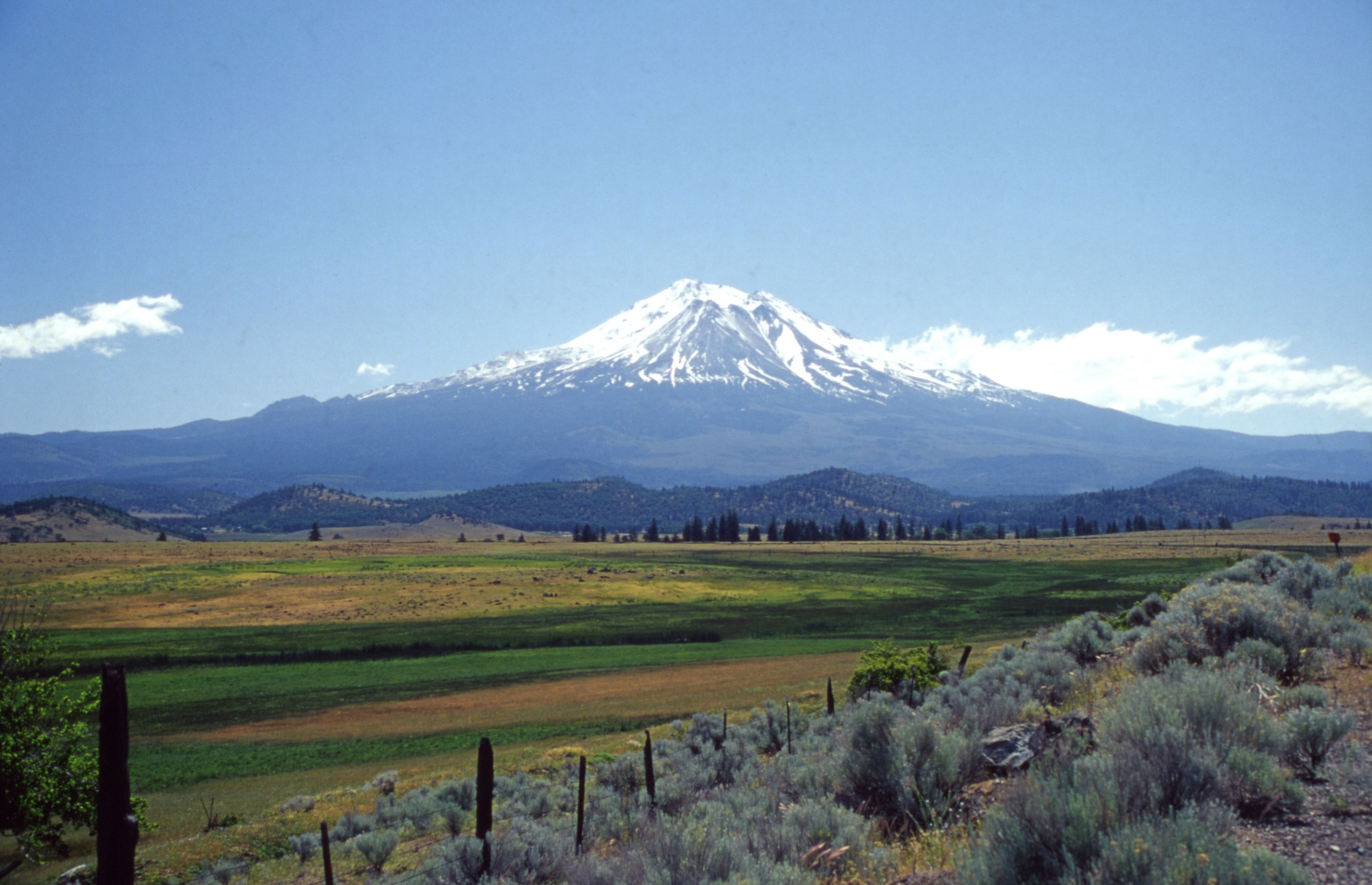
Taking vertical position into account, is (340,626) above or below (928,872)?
below

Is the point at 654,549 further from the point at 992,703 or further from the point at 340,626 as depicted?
the point at 992,703

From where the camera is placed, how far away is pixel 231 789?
21938 mm

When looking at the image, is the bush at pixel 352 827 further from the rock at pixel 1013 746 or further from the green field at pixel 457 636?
the rock at pixel 1013 746

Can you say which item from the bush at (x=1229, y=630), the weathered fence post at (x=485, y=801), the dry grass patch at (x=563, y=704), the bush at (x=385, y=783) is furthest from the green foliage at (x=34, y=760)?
→ the bush at (x=1229, y=630)

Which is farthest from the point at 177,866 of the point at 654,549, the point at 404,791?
the point at 654,549

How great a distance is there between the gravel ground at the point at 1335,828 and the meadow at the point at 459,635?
18.5 meters

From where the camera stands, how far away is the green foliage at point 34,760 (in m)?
14.0

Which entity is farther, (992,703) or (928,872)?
(992,703)

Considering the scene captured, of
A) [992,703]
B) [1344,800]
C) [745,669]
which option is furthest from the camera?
[745,669]

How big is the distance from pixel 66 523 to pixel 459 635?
500ft

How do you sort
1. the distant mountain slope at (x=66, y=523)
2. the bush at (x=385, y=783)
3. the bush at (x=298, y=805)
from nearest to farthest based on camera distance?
the bush at (x=298, y=805)
the bush at (x=385, y=783)
the distant mountain slope at (x=66, y=523)

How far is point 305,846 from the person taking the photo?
47.6ft

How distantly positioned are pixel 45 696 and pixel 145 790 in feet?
27.5

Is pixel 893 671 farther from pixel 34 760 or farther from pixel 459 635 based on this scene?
pixel 459 635
